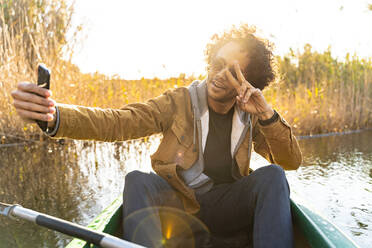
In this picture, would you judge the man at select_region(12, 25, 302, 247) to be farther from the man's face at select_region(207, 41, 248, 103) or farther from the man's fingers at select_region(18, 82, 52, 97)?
the man's fingers at select_region(18, 82, 52, 97)

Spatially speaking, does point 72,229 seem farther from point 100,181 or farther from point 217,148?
point 100,181

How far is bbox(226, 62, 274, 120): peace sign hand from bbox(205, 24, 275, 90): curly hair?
0.16 m

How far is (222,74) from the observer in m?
1.50

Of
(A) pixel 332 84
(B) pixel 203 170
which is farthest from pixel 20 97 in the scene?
(A) pixel 332 84

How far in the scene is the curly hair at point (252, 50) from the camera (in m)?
1.66

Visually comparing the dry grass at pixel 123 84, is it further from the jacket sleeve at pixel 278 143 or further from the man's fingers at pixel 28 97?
the man's fingers at pixel 28 97

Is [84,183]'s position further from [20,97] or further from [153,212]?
[20,97]

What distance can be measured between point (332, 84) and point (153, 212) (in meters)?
5.62

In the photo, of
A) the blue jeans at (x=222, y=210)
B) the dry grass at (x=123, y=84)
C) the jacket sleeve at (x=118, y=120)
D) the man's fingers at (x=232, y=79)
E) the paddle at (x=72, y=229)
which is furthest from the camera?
the dry grass at (x=123, y=84)

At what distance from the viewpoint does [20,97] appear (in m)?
0.95

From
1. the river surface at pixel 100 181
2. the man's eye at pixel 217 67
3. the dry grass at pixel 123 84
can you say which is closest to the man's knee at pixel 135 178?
the river surface at pixel 100 181

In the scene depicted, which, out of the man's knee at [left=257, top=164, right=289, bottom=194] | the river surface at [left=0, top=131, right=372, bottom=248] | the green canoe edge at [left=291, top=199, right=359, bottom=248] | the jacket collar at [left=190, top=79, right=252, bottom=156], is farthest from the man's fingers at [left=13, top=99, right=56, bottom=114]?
the green canoe edge at [left=291, top=199, right=359, bottom=248]

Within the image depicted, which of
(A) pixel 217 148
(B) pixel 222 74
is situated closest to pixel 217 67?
(B) pixel 222 74

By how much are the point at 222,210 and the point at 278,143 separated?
0.39m
